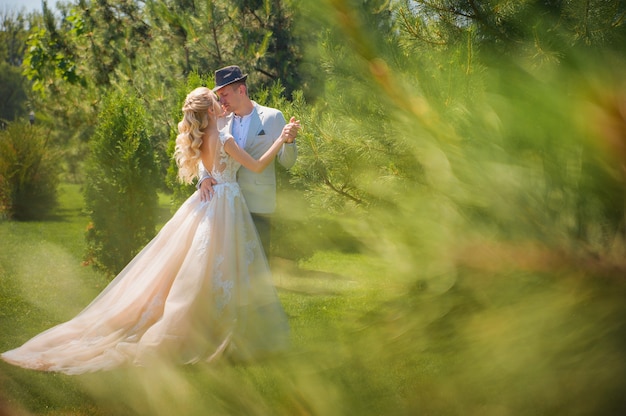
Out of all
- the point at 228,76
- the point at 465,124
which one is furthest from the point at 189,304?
the point at 465,124

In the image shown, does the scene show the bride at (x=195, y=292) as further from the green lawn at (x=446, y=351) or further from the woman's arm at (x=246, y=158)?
the green lawn at (x=446, y=351)

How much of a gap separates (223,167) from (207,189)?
0.21 metres

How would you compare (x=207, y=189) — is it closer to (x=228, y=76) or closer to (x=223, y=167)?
(x=223, y=167)

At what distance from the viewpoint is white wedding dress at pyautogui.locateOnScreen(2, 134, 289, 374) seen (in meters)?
4.86

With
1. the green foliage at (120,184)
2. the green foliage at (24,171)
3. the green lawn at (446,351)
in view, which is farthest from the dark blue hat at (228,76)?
the green foliage at (24,171)

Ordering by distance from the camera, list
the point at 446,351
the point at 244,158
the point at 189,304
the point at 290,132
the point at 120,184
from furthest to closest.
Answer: the point at 120,184, the point at 244,158, the point at 189,304, the point at 290,132, the point at 446,351

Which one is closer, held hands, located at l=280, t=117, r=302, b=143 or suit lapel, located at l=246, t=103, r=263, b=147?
held hands, located at l=280, t=117, r=302, b=143

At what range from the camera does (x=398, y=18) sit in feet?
6.43

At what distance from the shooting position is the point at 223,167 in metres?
5.26

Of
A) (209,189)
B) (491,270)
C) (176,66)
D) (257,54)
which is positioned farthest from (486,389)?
(176,66)

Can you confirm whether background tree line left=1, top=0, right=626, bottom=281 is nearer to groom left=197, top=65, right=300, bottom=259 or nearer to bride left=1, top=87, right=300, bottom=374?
bride left=1, top=87, right=300, bottom=374

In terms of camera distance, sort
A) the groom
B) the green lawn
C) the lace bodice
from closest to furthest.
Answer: the green lawn → the lace bodice → the groom

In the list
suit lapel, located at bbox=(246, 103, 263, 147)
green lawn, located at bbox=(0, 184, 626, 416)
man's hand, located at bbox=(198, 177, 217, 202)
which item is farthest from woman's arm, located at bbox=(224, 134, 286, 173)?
green lawn, located at bbox=(0, 184, 626, 416)

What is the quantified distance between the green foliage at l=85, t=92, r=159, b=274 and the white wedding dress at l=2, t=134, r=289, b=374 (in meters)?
3.15
